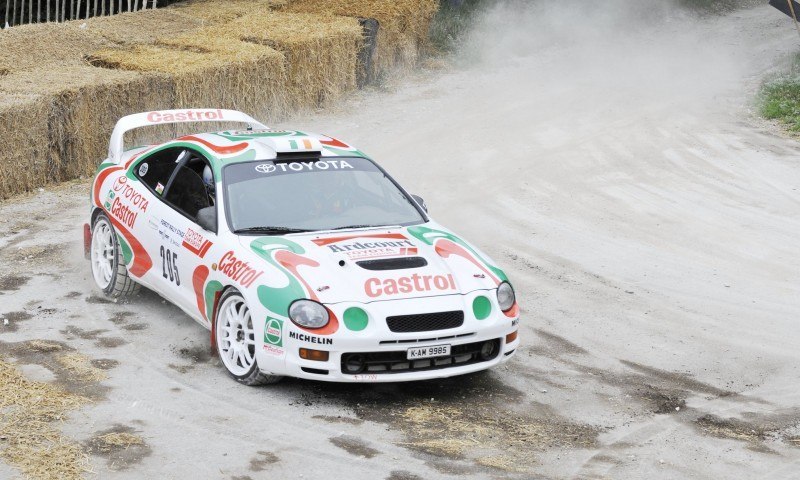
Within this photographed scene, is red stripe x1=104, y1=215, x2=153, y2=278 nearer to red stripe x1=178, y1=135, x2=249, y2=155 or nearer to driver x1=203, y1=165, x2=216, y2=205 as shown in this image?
driver x1=203, y1=165, x2=216, y2=205

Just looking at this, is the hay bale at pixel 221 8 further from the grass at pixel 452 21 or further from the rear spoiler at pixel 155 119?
→ the rear spoiler at pixel 155 119

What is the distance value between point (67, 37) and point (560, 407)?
35.6ft

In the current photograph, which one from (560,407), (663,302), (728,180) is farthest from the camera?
(728,180)

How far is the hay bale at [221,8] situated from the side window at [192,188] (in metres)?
10.1

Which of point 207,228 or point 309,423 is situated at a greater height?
point 207,228

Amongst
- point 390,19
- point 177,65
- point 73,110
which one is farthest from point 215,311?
point 390,19

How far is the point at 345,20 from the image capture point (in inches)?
737

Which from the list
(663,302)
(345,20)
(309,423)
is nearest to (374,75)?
(345,20)

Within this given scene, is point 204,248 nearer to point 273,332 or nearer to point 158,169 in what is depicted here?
point 273,332

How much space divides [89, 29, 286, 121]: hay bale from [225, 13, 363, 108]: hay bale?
436 millimetres

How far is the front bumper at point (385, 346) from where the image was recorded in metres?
6.94

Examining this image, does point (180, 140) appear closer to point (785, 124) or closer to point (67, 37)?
point (67, 37)

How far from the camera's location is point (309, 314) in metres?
7.00

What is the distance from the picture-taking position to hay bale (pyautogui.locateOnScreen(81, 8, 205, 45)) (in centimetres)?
1630
